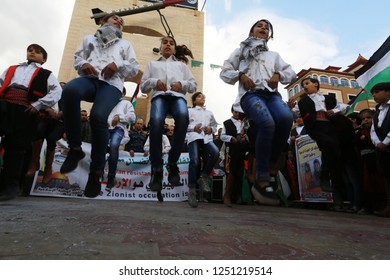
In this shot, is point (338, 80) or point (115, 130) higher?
point (338, 80)

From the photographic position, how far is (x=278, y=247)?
52.1 inches

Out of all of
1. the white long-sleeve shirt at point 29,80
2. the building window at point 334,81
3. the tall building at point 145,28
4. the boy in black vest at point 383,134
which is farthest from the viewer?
the building window at point 334,81

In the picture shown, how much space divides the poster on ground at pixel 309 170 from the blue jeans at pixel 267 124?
291 centimetres

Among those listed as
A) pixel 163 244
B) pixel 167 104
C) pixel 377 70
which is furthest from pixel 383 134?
pixel 163 244

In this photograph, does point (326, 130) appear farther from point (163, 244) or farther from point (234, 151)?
point (163, 244)

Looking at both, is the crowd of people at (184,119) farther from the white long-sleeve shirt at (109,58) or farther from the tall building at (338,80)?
the tall building at (338,80)

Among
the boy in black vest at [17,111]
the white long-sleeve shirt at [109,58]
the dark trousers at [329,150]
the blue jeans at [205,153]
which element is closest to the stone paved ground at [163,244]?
the white long-sleeve shirt at [109,58]

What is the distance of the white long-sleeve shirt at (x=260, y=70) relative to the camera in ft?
10.4

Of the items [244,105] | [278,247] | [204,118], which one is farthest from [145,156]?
[278,247]

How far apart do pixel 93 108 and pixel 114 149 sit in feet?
6.52

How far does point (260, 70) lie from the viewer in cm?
320

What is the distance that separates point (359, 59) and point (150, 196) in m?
35.5

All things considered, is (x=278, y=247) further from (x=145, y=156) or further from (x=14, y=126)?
(x=145, y=156)

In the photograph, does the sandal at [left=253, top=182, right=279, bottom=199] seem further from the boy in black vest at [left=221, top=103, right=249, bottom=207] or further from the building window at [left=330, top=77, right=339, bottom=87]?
the building window at [left=330, top=77, right=339, bottom=87]
